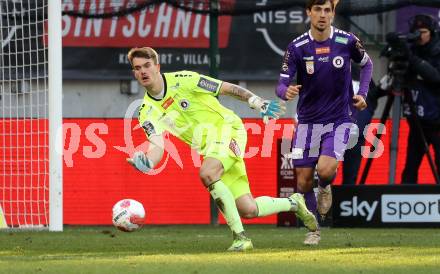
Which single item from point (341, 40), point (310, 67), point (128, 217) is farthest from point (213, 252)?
point (341, 40)

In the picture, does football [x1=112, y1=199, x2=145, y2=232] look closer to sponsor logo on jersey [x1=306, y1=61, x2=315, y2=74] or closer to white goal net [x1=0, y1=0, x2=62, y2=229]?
sponsor logo on jersey [x1=306, y1=61, x2=315, y2=74]

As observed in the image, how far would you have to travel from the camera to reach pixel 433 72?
1432 cm

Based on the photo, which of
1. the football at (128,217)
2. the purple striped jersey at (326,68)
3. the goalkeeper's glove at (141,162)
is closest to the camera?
the goalkeeper's glove at (141,162)

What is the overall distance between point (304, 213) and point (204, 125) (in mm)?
1170

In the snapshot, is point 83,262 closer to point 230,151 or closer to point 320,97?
point 230,151

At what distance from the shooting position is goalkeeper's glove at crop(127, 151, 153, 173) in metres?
9.92

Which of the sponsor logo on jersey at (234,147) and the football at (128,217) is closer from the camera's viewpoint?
the football at (128,217)

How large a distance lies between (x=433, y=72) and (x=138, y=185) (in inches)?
172

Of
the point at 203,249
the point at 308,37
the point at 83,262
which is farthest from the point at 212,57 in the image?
the point at 83,262

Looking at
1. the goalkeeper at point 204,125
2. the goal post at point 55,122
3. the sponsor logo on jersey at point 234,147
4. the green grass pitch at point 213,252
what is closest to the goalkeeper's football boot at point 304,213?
the goalkeeper at point 204,125

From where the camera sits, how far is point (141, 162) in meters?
9.99

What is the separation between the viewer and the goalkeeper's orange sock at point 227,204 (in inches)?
397

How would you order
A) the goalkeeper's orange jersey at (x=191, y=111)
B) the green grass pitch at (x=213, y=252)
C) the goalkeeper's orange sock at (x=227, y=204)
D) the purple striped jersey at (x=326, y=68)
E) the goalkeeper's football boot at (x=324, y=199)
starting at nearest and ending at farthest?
the green grass pitch at (x=213, y=252)
the goalkeeper's orange sock at (x=227, y=204)
the goalkeeper's orange jersey at (x=191, y=111)
the purple striped jersey at (x=326, y=68)
the goalkeeper's football boot at (x=324, y=199)

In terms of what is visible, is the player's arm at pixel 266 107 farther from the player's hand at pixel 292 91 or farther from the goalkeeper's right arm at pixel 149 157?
the goalkeeper's right arm at pixel 149 157
